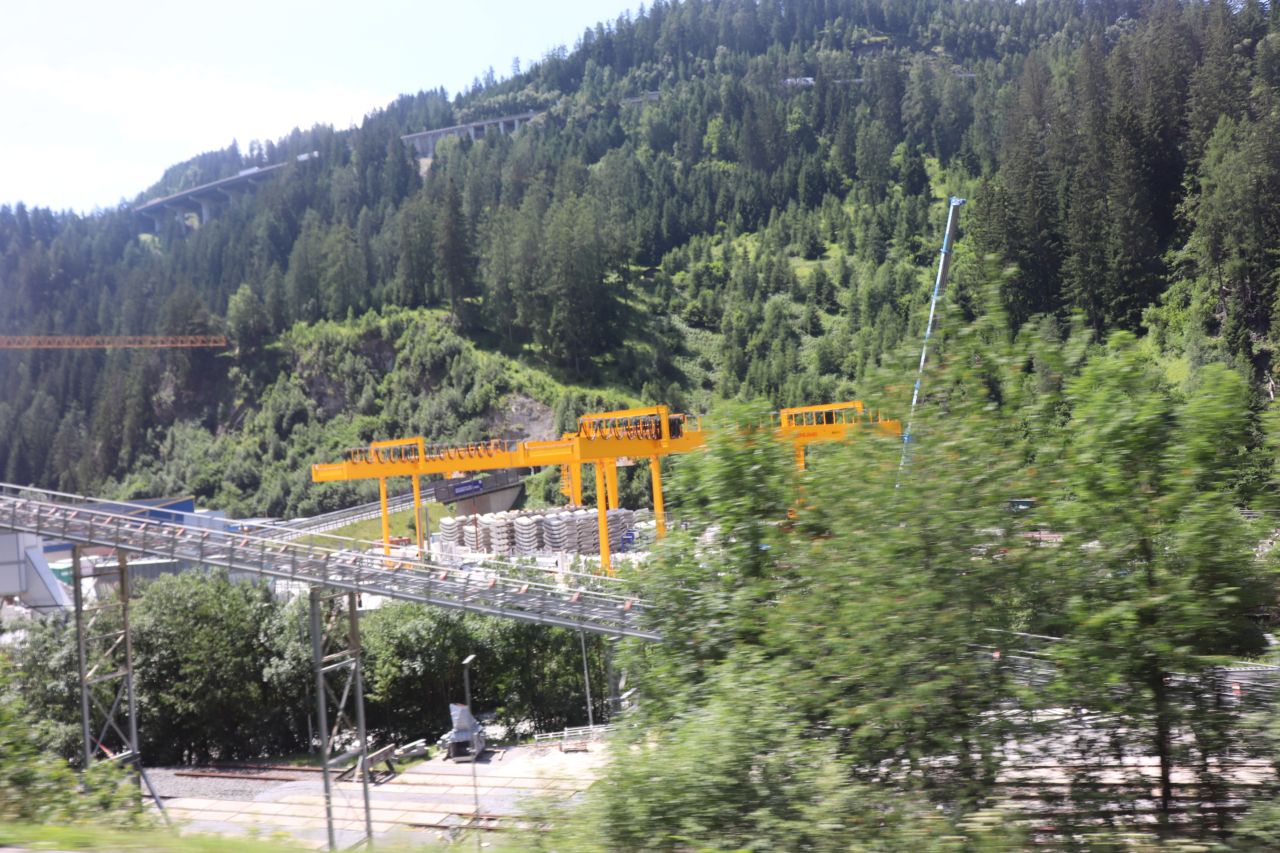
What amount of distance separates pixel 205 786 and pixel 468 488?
105ft

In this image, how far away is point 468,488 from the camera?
187ft

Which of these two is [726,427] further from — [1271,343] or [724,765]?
[1271,343]

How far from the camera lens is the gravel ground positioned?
2431 cm

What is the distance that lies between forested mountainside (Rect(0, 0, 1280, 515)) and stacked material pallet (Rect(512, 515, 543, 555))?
1610cm

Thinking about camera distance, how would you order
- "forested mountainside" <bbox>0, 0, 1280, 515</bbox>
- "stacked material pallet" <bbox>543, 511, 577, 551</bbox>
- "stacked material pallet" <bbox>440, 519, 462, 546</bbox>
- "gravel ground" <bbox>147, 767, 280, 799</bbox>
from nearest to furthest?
"gravel ground" <bbox>147, 767, 280, 799</bbox> → "stacked material pallet" <bbox>543, 511, 577, 551</bbox> → "stacked material pallet" <bbox>440, 519, 462, 546</bbox> → "forested mountainside" <bbox>0, 0, 1280, 515</bbox>

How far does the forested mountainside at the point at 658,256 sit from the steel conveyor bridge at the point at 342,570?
46.1ft

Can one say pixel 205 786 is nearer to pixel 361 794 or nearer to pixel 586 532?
pixel 361 794

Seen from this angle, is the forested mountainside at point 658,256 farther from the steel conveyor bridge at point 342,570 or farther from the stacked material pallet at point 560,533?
the stacked material pallet at point 560,533

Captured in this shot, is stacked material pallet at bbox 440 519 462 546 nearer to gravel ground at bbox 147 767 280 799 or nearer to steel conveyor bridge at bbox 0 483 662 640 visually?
gravel ground at bbox 147 767 280 799

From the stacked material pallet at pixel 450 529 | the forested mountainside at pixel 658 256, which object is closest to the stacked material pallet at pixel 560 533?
the stacked material pallet at pixel 450 529

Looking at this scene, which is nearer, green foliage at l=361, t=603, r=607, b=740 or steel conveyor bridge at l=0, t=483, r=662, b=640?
steel conveyor bridge at l=0, t=483, r=662, b=640

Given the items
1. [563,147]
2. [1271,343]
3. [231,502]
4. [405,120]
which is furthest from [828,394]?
[405,120]

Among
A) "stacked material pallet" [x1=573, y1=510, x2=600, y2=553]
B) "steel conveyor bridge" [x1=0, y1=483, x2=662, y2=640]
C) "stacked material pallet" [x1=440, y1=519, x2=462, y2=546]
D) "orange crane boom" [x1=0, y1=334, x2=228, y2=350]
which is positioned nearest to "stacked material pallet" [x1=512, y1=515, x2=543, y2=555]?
"stacked material pallet" [x1=573, y1=510, x2=600, y2=553]

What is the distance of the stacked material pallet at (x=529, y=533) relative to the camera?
44.2 metres
